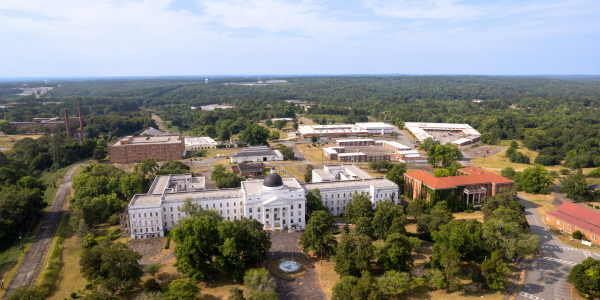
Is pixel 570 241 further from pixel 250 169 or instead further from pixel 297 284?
pixel 250 169

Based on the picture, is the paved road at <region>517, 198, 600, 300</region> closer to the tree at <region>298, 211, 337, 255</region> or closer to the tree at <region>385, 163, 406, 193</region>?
the tree at <region>298, 211, 337, 255</region>

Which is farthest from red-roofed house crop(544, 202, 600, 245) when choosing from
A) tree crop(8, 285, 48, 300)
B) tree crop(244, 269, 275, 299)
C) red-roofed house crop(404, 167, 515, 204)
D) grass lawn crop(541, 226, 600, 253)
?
tree crop(8, 285, 48, 300)

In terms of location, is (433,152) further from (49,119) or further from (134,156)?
(49,119)

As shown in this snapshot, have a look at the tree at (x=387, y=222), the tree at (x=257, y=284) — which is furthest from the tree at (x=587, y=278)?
the tree at (x=257, y=284)

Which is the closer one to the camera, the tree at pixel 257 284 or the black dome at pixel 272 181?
the tree at pixel 257 284

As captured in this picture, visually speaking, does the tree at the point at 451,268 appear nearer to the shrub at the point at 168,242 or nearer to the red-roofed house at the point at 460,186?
the red-roofed house at the point at 460,186

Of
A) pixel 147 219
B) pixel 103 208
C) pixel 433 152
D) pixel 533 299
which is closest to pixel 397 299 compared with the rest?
pixel 533 299
